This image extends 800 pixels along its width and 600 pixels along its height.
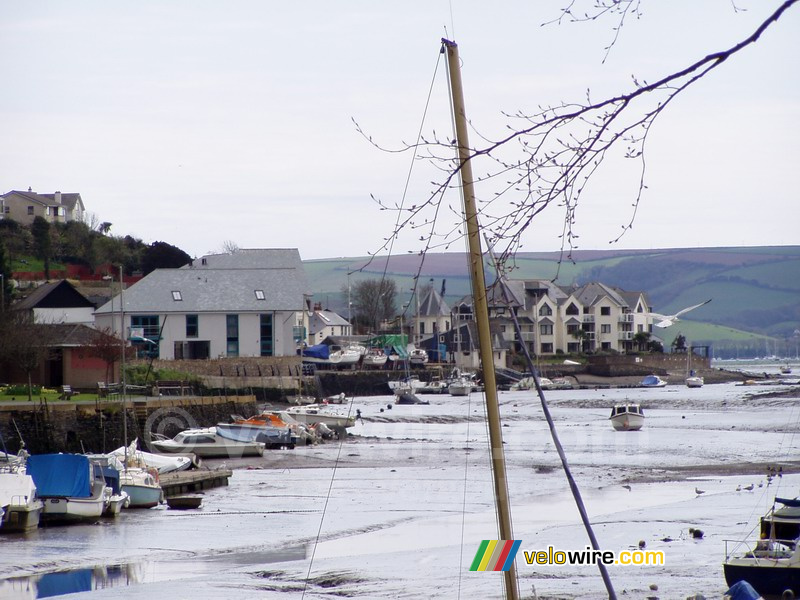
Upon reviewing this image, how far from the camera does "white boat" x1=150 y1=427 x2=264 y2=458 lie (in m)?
39.2

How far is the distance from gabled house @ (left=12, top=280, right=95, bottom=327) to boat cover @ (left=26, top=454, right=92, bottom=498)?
54632 mm

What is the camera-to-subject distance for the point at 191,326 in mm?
73062

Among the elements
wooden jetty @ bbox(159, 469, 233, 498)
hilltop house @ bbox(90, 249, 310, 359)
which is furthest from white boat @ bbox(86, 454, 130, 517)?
hilltop house @ bbox(90, 249, 310, 359)

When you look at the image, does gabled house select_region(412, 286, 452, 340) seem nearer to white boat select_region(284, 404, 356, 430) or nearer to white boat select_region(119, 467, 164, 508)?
white boat select_region(284, 404, 356, 430)

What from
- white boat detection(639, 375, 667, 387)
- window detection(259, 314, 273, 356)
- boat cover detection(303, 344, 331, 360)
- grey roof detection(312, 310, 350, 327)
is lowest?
white boat detection(639, 375, 667, 387)

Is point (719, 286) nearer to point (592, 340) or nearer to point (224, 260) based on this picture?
point (592, 340)

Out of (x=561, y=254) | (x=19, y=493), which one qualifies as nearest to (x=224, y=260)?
(x=19, y=493)

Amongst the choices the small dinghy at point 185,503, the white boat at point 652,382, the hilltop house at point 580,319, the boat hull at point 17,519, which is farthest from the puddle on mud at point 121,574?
the hilltop house at point 580,319

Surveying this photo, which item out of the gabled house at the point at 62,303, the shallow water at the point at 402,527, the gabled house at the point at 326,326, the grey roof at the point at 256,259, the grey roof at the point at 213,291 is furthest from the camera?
the gabled house at the point at 326,326

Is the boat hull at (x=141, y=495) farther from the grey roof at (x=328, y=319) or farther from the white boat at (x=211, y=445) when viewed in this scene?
the grey roof at (x=328, y=319)

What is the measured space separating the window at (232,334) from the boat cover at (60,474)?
48.9 m

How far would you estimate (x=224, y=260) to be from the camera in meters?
89.5

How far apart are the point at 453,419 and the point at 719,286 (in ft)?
276

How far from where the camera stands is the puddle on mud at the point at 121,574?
640 inches
